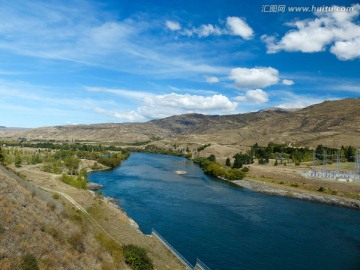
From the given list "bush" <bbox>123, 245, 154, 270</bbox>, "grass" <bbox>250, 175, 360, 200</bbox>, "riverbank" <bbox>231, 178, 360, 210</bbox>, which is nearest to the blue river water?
"riverbank" <bbox>231, 178, 360, 210</bbox>

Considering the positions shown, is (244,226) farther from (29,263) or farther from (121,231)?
(29,263)

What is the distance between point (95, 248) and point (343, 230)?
42.7 meters

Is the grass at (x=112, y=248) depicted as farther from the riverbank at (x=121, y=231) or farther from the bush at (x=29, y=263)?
the bush at (x=29, y=263)

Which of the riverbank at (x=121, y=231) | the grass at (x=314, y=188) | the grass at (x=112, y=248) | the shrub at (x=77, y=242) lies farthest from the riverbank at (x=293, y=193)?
the shrub at (x=77, y=242)

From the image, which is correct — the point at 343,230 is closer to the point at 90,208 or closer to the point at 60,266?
the point at 90,208

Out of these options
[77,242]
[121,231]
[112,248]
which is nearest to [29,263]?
[77,242]

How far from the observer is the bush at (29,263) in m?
17.4

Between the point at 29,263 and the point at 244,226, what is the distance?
134 feet

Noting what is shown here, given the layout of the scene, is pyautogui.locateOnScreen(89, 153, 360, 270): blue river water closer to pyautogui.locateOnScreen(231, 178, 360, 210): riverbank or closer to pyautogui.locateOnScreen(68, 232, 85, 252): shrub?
pyautogui.locateOnScreen(231, 178, 360, 210): riverbank

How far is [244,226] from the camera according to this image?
53.7m

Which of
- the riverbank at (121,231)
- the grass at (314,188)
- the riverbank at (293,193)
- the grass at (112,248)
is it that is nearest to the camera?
the grass at (112,248)

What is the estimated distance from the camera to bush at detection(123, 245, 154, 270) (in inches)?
1196

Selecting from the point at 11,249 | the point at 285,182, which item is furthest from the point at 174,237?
the point at 285,182

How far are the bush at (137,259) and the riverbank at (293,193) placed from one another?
57274mm
